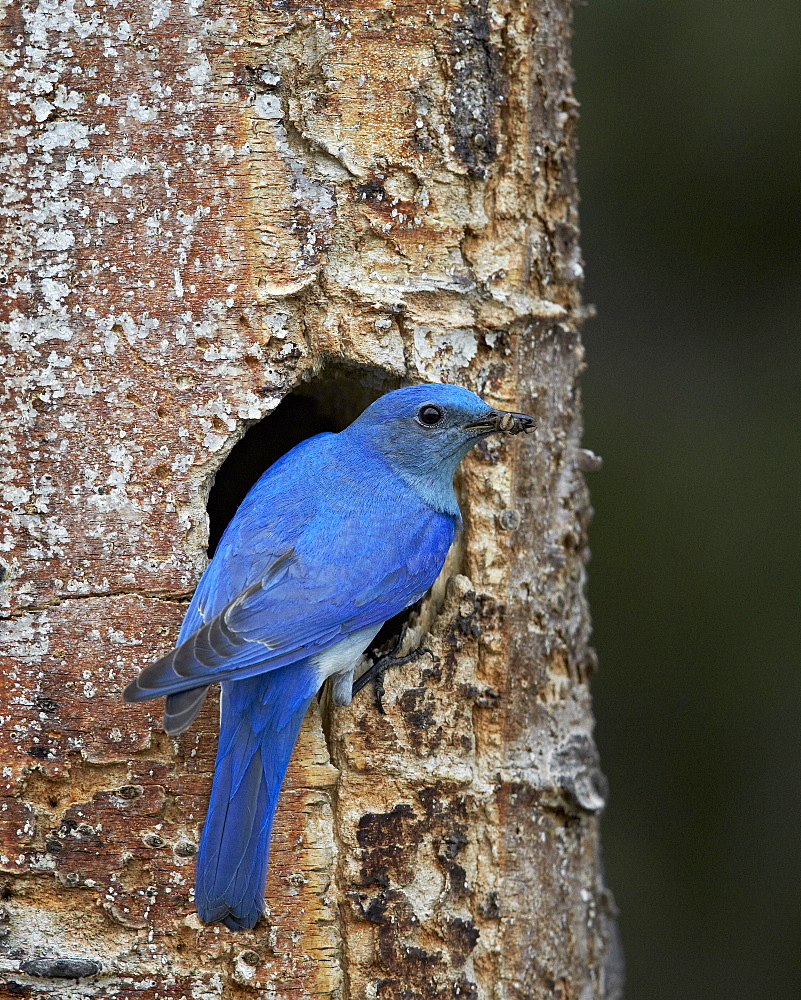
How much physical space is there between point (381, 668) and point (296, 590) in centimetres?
34

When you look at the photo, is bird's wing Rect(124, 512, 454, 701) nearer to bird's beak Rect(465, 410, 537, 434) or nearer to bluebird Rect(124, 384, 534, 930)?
bluebird Rect(124, 384, 534, 930)

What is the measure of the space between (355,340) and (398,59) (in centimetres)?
67

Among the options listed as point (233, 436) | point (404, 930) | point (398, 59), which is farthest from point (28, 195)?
point (404, 930)

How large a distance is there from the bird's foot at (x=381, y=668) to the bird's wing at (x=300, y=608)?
0.14 metres

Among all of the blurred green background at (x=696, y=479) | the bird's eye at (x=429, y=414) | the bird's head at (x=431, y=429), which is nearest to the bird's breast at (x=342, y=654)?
the bird's head at (x=431, y=429)

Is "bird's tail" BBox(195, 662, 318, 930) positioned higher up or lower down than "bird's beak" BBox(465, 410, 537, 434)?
lower down

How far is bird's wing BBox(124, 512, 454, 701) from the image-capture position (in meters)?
2.56

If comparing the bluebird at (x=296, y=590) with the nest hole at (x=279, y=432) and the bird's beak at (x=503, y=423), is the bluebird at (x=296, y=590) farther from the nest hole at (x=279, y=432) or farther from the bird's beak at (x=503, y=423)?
the nest hole at (x=279, y=432)

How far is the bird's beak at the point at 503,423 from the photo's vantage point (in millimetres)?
2975

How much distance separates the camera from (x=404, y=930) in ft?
9.71

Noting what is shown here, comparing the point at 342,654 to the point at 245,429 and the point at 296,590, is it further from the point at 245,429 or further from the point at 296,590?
the point at 245,429

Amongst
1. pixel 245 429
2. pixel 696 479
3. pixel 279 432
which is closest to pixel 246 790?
pixel 245 429

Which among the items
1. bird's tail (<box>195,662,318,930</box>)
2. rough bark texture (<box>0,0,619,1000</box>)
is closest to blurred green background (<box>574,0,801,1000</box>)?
rough bark texture (<box>0,0,619,1000</box>)

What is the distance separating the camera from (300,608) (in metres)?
2.81
